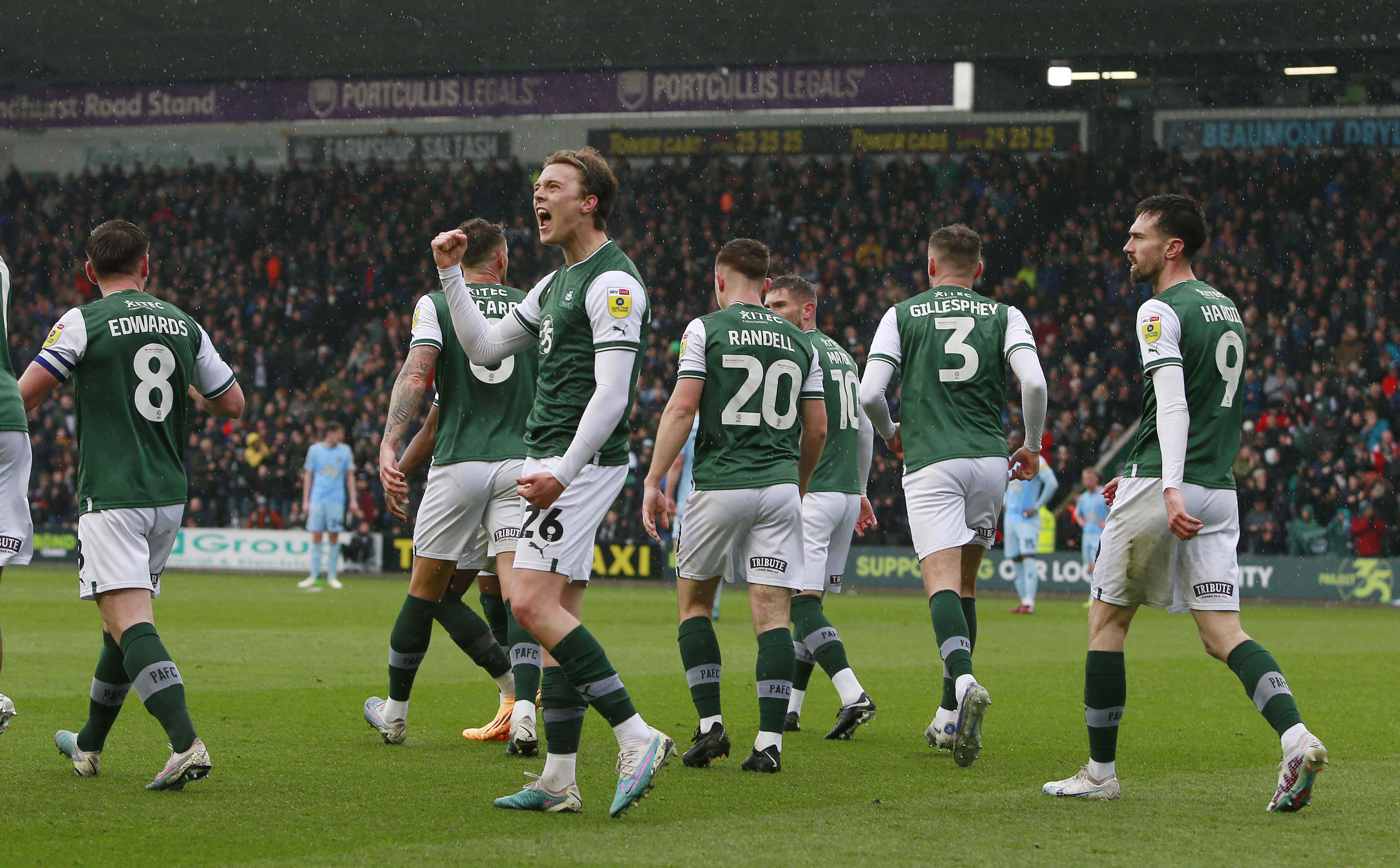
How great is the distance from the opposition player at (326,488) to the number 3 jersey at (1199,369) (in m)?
15.7

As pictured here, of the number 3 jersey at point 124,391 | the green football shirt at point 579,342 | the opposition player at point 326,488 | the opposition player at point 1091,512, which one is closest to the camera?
the green football shirt at point 579,342

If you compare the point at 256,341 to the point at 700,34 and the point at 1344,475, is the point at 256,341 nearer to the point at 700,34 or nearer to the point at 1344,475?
the point at 700,34

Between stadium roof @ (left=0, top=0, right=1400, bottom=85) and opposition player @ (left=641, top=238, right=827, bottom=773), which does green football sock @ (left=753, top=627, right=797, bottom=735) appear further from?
stadium roof @ (left=0, top=0, right=1400, bottom=85)

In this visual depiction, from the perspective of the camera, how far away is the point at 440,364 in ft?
23.3

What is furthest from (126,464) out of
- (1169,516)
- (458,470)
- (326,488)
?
(326,488)

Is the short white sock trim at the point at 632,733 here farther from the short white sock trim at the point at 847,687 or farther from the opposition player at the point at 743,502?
the short white sock trim at the point at 847,687

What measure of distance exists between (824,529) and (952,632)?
5.20 feet

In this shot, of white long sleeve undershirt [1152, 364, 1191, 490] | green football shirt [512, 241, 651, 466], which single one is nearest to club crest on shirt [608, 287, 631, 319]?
green football shirt [512, 241, 651, 466]

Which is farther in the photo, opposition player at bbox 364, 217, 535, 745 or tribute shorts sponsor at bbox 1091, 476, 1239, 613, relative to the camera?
opposition player at bbox 364, 217, 535, 745

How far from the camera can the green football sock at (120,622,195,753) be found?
546 cm

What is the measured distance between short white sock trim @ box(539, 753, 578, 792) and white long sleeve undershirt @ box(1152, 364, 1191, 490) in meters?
2.54

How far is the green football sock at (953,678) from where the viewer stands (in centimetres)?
676

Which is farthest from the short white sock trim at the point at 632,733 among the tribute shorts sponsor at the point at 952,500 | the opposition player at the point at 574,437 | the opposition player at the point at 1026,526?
the opposition player at the point at 1026,526

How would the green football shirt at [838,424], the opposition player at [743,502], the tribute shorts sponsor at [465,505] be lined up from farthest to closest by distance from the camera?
the green football shirt at [838,424] → the tribute shorts sponsor at [465,505] → the opposition player at [743,502]
